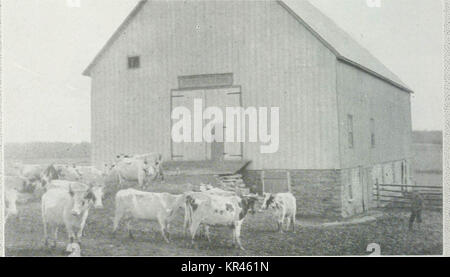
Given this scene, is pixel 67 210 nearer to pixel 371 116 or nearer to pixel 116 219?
pixel 116 219

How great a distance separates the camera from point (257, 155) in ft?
30.8

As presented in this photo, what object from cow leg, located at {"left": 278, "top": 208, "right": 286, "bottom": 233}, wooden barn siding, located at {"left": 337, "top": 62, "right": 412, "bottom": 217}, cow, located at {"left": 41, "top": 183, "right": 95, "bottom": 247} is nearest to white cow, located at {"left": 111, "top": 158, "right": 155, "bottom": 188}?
cow, located at {"left": 41, "top": 183, "right": 95, "bottom": 247}

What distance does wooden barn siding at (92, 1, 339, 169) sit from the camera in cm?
929

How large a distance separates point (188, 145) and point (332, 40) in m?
3.67

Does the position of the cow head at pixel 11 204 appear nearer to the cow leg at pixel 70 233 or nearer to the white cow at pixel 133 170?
the cow leg at pixel 70 233

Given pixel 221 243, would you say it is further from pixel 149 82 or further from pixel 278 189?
pixel 149 82

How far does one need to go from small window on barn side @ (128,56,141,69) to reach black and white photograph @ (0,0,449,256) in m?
0.04

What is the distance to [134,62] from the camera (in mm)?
10047

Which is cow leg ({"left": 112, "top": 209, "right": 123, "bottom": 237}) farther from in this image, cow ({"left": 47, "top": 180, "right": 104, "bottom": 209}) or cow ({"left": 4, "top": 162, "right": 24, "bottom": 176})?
cow ({"left": 4, "top": 162, "right": 24, "bottom": 176})

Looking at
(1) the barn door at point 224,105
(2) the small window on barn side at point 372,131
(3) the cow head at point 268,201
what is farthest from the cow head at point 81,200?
(2) the small window on barn side at point 372,131

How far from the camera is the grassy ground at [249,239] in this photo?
8273mm

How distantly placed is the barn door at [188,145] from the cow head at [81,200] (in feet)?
6.40

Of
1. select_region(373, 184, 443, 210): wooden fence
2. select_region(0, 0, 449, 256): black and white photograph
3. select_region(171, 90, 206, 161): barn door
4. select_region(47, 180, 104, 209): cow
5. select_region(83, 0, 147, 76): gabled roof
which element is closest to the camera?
select_region(0, 0, 449, 256): black and white photograph
